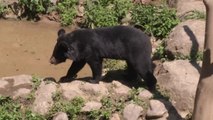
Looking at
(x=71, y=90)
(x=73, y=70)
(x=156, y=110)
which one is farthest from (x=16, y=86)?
(x=156, y=110)

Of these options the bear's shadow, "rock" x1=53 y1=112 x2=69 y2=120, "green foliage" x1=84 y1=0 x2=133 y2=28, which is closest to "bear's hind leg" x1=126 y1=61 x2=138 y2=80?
the bear's shadow

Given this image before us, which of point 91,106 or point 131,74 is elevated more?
point 131,74

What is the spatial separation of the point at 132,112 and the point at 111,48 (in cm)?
114

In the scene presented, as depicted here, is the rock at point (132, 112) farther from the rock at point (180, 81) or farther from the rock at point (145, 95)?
the rock at point (180, 81)

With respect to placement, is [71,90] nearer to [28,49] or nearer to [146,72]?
[146,72]

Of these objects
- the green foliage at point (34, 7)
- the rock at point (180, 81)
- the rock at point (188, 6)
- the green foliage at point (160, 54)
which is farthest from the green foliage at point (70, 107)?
the green foliage at point (34, 7)

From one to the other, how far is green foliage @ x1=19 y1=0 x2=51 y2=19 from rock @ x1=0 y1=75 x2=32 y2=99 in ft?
13.0

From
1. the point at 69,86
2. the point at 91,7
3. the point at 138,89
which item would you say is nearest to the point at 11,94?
the point at 69,86

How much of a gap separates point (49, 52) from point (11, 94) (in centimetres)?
264

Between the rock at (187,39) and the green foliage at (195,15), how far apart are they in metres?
0.48

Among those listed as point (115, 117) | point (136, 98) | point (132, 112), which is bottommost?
point (115, 117)

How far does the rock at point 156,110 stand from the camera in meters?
7.77

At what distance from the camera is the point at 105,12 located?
38.4ft

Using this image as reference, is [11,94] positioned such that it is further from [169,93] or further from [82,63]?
[169,93]
